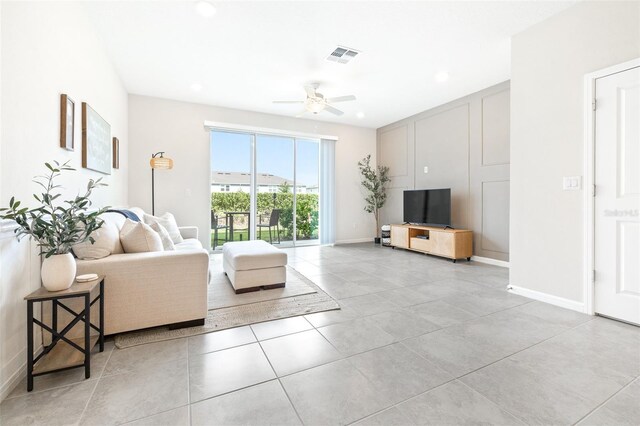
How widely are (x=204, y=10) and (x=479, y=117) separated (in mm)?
4304

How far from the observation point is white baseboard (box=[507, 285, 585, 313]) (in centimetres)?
257

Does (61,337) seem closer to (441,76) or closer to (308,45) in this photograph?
(308,45)

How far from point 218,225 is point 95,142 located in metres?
3.02

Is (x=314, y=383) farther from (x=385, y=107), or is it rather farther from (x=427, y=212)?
(x=385, y=107)

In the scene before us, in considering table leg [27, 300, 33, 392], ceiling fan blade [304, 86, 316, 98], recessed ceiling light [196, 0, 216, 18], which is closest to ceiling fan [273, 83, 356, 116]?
ceiling fan blade [304, 86, 316, 98]

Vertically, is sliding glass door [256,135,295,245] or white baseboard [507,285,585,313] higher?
sliding glass door [256,135,295,245]

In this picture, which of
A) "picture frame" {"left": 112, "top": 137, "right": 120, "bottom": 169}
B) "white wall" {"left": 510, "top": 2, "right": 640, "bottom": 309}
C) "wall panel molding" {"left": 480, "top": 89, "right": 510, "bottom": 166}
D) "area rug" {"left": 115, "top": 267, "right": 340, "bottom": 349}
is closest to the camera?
"area rug" {"left": 115, "top": 267, "right": 340, "bottom": 349}

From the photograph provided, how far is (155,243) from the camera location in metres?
2.29

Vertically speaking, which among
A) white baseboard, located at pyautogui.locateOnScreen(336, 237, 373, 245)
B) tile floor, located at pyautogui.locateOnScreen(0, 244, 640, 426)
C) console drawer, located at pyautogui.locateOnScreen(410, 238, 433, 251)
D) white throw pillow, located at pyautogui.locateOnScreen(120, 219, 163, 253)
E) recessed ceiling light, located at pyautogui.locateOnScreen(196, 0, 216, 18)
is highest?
recessed ceiling light, located at pyautogui.locateOnScreen(196, 0, 216, 18)

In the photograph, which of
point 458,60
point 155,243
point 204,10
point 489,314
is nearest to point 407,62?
point 458,60

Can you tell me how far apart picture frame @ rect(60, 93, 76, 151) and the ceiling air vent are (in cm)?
267

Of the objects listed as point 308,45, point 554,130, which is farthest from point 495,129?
point 308,45

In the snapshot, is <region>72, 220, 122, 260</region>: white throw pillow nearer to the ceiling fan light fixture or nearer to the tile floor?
the tile floor

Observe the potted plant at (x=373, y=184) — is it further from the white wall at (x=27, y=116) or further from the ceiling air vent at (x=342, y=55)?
the white wall at (x=27, y=116)
